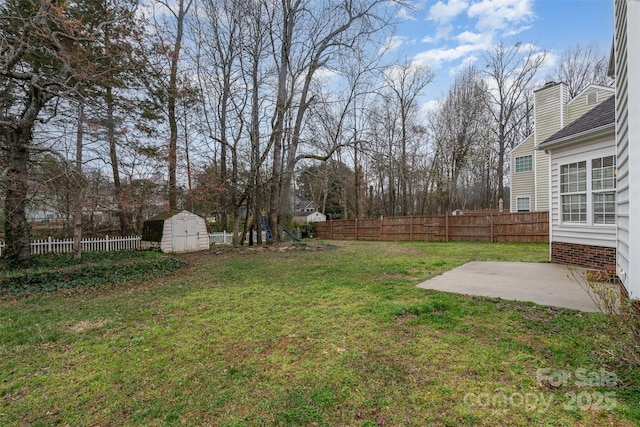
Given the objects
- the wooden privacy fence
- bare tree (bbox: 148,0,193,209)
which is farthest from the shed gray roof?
bare tree (bbox: 148,0,193,209)

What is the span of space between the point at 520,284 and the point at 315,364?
14.1 ft

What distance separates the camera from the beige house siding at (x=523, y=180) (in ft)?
50.3

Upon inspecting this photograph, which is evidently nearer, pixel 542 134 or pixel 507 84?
pixel 542 134

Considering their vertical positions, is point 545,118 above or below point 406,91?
below

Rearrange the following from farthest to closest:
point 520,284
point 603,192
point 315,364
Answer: point 603,192 < point 520,284 < point 315,364

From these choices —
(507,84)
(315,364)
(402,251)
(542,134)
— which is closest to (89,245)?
(402,251)

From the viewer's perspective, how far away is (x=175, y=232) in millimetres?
11938

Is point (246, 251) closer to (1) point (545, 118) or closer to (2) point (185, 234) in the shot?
(2) point (185, 234)

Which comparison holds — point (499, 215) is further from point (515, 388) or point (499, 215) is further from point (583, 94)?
point (515, 388)

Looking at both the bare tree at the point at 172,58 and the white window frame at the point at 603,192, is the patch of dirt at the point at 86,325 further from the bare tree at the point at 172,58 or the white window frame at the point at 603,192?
the white window frame at the point at 603,192

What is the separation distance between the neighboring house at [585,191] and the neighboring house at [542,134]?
21.7 ft

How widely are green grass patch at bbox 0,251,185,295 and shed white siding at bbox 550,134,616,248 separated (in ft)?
32.2

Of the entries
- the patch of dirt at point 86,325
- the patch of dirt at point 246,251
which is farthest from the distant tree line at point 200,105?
the patch of dirt at point 86,325

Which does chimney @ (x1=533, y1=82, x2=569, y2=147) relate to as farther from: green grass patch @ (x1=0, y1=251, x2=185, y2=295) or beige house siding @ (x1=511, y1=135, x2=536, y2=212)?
green grass patch @ (x1=0, y1=251, x2=185, y2=295)
